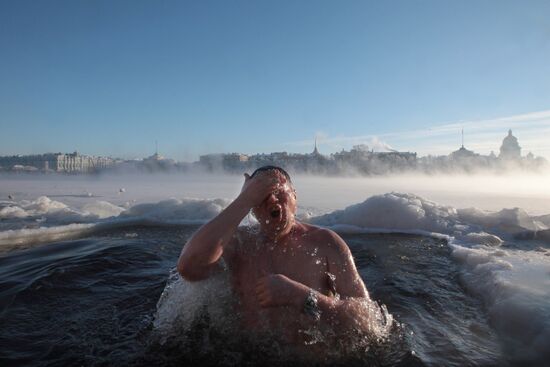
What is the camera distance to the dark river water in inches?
89.4

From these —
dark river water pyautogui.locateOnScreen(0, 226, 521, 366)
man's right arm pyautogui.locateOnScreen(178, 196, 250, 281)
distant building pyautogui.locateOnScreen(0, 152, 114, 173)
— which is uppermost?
distant building pyautogui.locateOnScreen(0, 152, 114, 173)

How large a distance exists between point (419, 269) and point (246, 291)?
330 centimetres

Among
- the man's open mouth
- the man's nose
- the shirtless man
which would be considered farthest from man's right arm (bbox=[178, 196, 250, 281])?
the man's open mouth

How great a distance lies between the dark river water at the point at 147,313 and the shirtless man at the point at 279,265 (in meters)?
0.23

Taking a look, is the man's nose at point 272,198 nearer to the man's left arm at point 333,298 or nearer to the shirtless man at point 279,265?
the shirtless man at point 279,265

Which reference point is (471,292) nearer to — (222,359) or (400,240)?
(400,240)

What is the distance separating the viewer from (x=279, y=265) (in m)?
2.33

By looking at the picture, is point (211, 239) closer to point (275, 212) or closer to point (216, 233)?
point (216, 233)

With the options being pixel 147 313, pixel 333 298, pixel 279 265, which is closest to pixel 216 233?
pixel 279 265

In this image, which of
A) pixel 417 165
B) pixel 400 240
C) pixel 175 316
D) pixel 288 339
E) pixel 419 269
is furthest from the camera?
pixel 417 165

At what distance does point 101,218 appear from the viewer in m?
8.57

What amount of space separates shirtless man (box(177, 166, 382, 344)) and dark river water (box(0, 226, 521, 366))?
23cm

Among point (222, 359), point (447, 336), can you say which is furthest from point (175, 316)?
point (447, 336)

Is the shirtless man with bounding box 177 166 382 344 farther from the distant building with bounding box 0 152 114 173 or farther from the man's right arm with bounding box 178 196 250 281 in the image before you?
the distant building with bounding box 0 152 114 173
